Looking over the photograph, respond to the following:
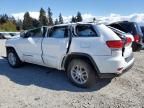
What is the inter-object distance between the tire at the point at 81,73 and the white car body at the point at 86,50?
28cm

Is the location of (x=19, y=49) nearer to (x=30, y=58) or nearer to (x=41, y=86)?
(x=30, y=58)

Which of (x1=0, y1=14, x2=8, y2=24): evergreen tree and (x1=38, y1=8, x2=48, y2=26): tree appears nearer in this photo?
(x1=0, y1=14, x2=8, y2=24): evergreen tree

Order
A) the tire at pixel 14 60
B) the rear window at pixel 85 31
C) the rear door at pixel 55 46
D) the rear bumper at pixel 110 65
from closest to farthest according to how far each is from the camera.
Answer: the rear bumper at pixel 110 65 < the rear window at pixel 85 31 < the rear door at pixel 55 46 < the tire at pixel 14 60

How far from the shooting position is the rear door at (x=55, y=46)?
6.80 metres

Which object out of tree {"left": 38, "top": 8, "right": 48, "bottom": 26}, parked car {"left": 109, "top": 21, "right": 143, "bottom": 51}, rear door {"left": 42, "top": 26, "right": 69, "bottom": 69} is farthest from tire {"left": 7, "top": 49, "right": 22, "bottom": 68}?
tree {"left": 38, "top": 8, "right": 48, "bottom": 26}

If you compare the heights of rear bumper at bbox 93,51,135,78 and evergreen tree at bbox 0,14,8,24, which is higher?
evergreen tree at bbox 0,14,8,24

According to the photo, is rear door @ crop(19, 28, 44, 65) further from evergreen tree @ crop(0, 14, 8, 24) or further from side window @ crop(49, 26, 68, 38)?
evergreen tree @ crop(0, 14, 8, 24)

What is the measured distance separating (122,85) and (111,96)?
0.93 meters

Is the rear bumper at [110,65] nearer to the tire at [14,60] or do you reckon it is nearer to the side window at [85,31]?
the side window at [85,31]

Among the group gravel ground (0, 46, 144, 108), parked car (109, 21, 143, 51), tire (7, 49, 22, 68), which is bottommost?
gravel ground (0, 46, 144, 108)

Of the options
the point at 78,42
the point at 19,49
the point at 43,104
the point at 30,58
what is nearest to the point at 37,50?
the point at 30,58

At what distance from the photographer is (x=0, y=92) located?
6262mm

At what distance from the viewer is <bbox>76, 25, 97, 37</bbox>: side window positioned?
6.32 m

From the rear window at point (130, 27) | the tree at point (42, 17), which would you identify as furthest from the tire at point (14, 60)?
the tree at point (42, 17)
